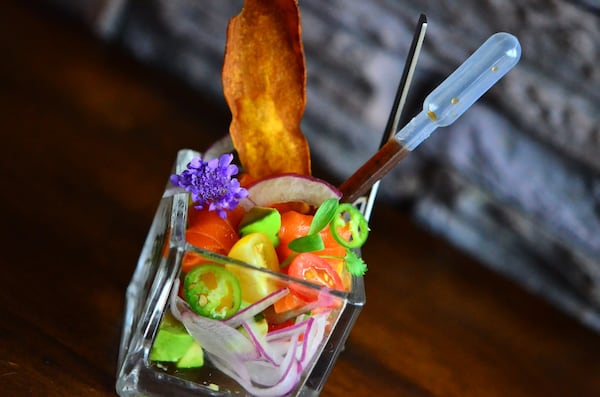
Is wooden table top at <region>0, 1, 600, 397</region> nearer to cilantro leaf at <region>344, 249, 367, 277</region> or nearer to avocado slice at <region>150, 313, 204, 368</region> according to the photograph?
avocado slice at <region>150, 313, 204, 368</region>

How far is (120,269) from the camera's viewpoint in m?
0.80

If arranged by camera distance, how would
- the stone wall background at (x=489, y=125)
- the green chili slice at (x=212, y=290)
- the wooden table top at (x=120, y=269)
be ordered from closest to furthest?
the green chili slice at (x=212, y=290) < the wooden table top at (x=120, y=269) < the stone wall background at (x=489, y=125)

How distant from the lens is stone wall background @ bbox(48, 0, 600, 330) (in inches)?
46.6

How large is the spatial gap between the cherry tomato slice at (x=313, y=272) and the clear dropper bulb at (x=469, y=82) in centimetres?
12


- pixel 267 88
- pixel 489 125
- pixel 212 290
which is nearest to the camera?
pixel 212 290

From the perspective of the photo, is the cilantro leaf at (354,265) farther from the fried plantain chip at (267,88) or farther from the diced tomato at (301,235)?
the fried plantain chip at (267,88)

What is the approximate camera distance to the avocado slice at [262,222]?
597 mm

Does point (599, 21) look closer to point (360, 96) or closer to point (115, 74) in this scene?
point (360, 96)

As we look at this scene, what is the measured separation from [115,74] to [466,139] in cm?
59

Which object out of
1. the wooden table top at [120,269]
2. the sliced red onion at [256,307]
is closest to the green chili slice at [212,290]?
the sliced red onion at [256,307]

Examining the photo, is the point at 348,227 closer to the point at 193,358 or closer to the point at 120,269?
the point at 193,358

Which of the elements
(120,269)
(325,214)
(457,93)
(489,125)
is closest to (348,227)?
(325,214)

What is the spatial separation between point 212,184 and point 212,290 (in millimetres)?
77

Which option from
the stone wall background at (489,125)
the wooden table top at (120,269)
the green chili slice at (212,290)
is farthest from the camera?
the stone wall background at (489,125)
